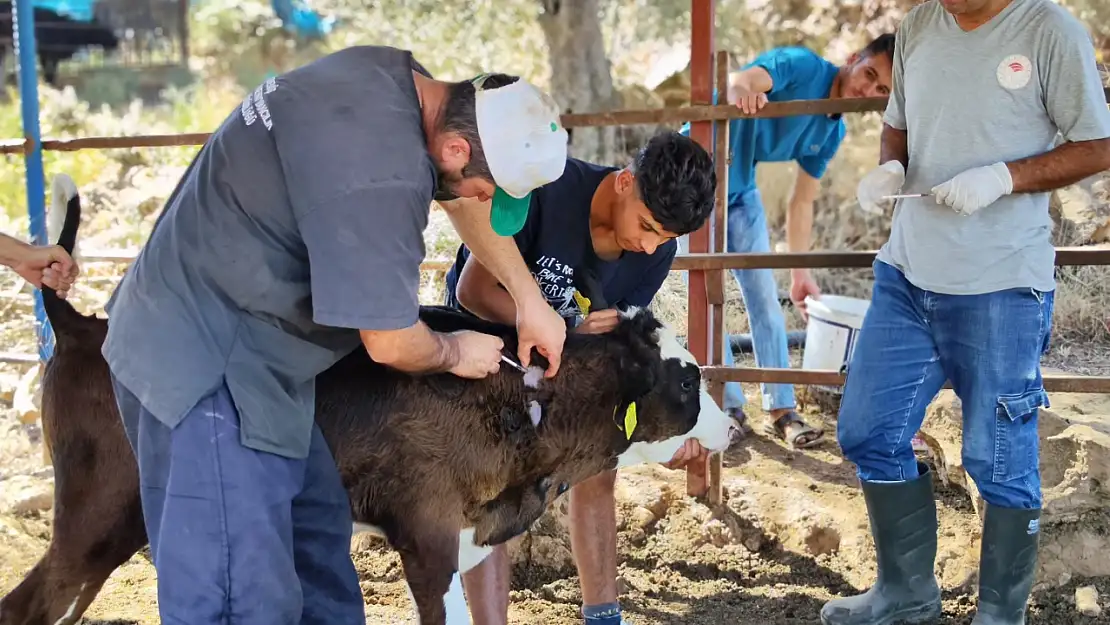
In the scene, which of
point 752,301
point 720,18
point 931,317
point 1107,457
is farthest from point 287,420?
point 720,18

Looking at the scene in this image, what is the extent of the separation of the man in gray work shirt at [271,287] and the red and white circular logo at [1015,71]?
1654 millimetres

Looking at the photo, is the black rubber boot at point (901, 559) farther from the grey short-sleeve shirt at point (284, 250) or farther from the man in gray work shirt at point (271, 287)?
the grey short-sleeve shirt at point (284, 250)

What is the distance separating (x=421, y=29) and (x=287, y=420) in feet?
40.1

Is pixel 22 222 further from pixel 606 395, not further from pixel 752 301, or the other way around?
pixel 606 395

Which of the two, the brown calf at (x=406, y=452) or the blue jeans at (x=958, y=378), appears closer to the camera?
the brown calf at (x=406, y=452)

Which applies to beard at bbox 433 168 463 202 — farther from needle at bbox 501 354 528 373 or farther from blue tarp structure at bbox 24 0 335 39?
blue tarp structure at bbox 24 0 335 39

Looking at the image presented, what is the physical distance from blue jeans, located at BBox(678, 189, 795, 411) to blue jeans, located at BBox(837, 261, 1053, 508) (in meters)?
1.81

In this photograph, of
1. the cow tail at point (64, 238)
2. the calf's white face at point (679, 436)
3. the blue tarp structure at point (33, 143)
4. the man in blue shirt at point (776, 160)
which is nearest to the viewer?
the cow tail at point (64, 238)

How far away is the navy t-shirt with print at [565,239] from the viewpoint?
3287 mm

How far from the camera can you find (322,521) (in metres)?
2.64

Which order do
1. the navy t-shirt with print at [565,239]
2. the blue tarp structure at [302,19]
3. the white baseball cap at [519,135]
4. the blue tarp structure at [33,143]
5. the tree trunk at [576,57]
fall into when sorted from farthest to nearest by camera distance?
the blue tarp structure at [302,19], the tree trunk at [576,57], the blue tarp structure at [33,143], the navy t-shirt with print at [565,239], the white baseball cap at [519,135]

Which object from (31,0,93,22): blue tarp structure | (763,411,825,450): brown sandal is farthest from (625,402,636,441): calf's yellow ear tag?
(31,0,93,22): blue tarp structure

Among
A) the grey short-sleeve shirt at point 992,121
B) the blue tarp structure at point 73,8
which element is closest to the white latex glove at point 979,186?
the grey short-sleeve shirt at point 992,121

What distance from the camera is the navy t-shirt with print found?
10.8 ft
